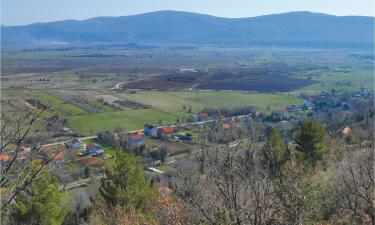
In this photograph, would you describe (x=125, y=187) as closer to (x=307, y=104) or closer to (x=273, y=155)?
Result: (x=273, y=155)

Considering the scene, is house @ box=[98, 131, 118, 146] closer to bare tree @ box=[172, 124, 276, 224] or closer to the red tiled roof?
the red tiled roof

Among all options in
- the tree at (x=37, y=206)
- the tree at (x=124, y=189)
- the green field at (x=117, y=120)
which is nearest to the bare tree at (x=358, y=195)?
the tree at (x=124, y=189)

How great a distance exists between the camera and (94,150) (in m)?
33.0

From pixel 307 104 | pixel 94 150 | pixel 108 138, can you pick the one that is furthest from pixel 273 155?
pixel 307 104

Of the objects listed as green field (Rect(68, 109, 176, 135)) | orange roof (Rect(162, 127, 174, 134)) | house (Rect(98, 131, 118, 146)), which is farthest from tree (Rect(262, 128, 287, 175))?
green field (Rect(68, 109, 176, 135))

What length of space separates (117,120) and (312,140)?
95.1ft

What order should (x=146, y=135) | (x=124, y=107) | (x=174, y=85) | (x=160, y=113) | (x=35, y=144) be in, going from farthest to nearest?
(x=174, y=85)
(x=124, y=107)
(x=160, y=113)
(x=146, y=135)
(x=35, y=144)

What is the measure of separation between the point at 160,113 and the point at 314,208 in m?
42.4

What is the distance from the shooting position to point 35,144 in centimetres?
604

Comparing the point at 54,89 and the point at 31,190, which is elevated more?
the point at 31,190

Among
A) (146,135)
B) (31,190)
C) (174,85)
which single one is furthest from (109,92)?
(31,190)

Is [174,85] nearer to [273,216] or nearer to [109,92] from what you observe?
[109,92]

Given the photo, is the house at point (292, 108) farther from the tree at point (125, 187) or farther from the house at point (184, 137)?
the tree at point (125, 187)

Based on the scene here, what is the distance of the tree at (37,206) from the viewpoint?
12898 millimetres
